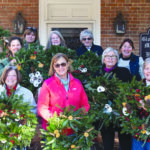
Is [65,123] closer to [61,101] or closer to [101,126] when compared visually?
[61,101]

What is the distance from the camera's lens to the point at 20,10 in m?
7.12

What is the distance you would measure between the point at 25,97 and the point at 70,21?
4054 millimetres

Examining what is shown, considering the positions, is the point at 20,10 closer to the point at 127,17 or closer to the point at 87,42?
the point at 127,17

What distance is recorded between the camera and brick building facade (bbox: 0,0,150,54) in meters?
7.06

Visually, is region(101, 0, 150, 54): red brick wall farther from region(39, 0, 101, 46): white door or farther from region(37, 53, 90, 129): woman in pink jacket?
region(37, 53, 90, 129): woman in pink jacket

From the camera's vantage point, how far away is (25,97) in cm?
352

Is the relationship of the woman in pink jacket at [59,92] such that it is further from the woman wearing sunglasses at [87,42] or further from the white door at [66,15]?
the white door at [66,15]

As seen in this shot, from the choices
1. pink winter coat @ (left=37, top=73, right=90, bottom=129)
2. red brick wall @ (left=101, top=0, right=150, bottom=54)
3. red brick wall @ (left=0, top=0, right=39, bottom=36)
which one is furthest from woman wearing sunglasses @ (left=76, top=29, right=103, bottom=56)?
red brick wall @ (left=0, top=0, right=39, bottom=36)

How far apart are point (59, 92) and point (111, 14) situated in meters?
4.17

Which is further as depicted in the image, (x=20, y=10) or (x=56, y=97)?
(x=20, y=10)

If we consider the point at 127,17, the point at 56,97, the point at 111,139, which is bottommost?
the point at 111,139

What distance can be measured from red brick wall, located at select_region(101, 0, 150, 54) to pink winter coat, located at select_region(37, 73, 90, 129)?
385 centimetres

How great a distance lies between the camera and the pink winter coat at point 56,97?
330cm

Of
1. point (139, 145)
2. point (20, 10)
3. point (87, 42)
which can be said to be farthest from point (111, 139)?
point (20, 10)
